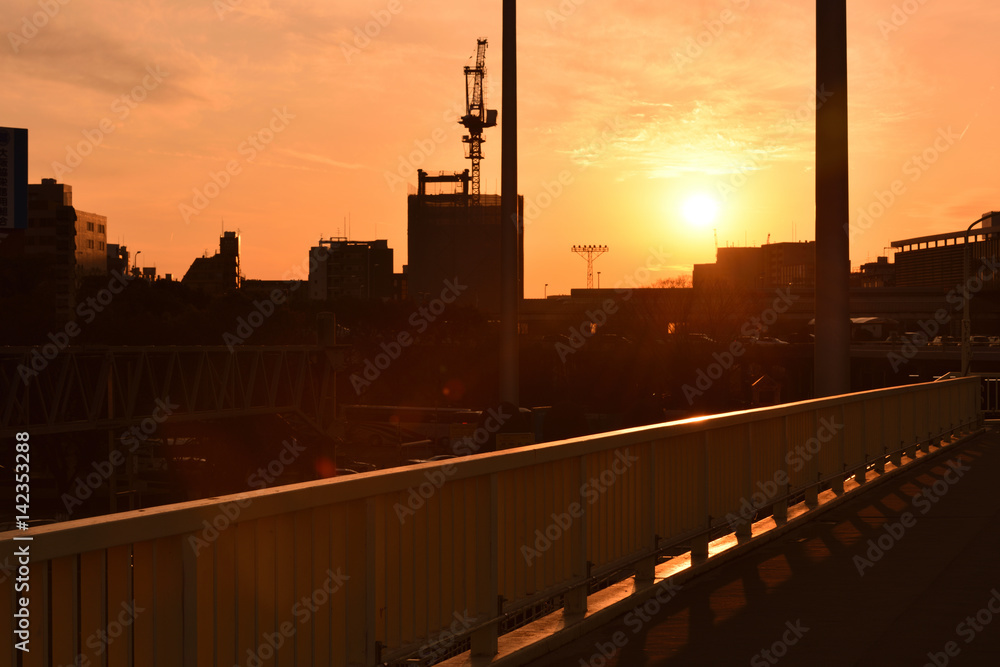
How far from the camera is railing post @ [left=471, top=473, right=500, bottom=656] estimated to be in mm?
6551

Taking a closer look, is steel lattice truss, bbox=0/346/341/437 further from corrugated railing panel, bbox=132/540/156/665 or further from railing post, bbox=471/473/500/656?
corrugated railing panel, bbox=132/540/156/665

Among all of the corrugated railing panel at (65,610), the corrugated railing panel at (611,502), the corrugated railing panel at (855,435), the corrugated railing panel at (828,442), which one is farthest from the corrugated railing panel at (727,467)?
the corrugated railing panel at (65,610)

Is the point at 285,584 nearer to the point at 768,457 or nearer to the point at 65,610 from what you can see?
the point at 65,610

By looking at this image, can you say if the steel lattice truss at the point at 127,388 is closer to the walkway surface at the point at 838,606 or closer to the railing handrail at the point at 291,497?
the walkway surface at the point at 838,606

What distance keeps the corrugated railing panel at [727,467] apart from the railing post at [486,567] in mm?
3877

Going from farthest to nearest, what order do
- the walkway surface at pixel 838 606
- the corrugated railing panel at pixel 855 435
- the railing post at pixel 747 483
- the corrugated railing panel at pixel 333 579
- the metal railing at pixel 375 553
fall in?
the corrugated railing panel at pixel 855 435
the railing post at pixel 747 483
the walkway surface at pixel 838 606
the corrugated railing panel at pixel 333 579
the metal railing at pixel 375 553

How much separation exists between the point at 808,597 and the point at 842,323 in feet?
20.4

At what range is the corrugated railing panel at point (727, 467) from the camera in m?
10.2

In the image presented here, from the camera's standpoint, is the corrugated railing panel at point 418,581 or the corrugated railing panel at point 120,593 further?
the corrugated railing panel at point 418,581

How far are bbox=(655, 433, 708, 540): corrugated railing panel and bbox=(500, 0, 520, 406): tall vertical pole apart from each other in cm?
1289

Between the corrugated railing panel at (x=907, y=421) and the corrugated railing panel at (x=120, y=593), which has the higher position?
the corrugated railing panel at (x=120, y=593)

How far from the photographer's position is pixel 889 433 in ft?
57.9

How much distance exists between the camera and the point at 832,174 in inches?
554

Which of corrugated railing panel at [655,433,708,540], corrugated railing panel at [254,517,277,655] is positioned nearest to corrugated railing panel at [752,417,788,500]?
corrugated railing panel at [655,433,708,540]
